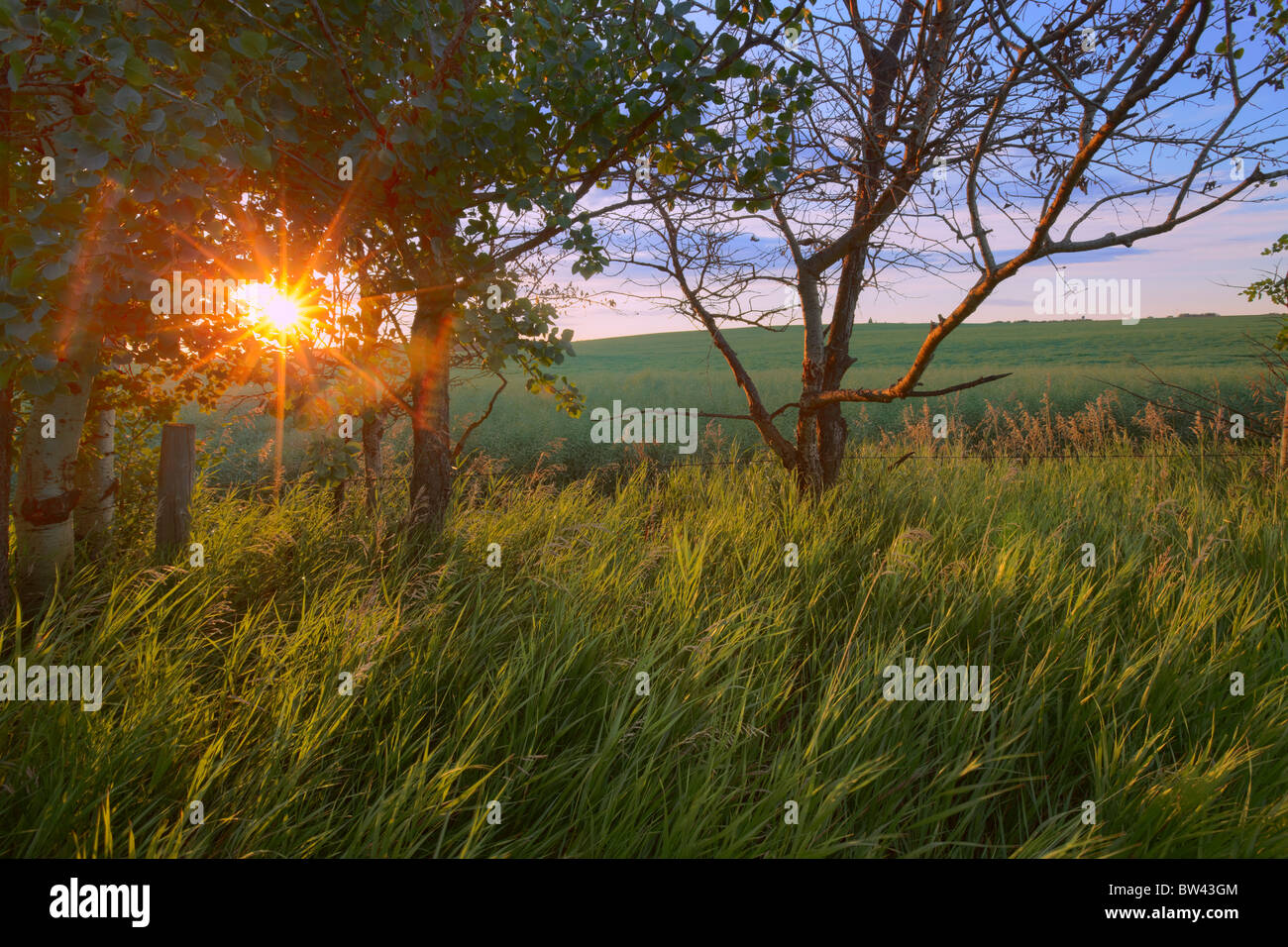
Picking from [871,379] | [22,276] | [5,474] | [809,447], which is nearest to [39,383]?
[22,276]

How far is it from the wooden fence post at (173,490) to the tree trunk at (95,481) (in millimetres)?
334

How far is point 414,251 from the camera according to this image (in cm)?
351

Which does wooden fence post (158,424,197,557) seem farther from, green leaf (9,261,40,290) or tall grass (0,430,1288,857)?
green leaf (9,261,40,290)

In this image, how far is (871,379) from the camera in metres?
18.8

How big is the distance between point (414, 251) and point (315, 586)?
191 cm

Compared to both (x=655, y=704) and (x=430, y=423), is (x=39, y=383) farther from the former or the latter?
(x=655, y=704)

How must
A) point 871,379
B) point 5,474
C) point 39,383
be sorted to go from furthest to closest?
1. point 871,379
2. point 5,474
3. point 39,383

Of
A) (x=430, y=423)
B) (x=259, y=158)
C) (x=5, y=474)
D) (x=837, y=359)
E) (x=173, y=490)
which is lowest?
(x=173, y=490)

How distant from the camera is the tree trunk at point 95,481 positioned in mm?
3562

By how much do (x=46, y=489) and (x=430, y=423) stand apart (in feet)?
6.09

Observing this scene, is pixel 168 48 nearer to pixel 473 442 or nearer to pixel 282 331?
pixel 282 331

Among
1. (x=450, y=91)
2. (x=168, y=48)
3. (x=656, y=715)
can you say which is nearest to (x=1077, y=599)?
(x=656, y=715)

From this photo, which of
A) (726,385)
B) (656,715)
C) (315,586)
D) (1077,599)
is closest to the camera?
(656,715)

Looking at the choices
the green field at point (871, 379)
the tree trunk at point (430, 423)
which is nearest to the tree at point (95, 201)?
the tree trunk at point (430, 423)
